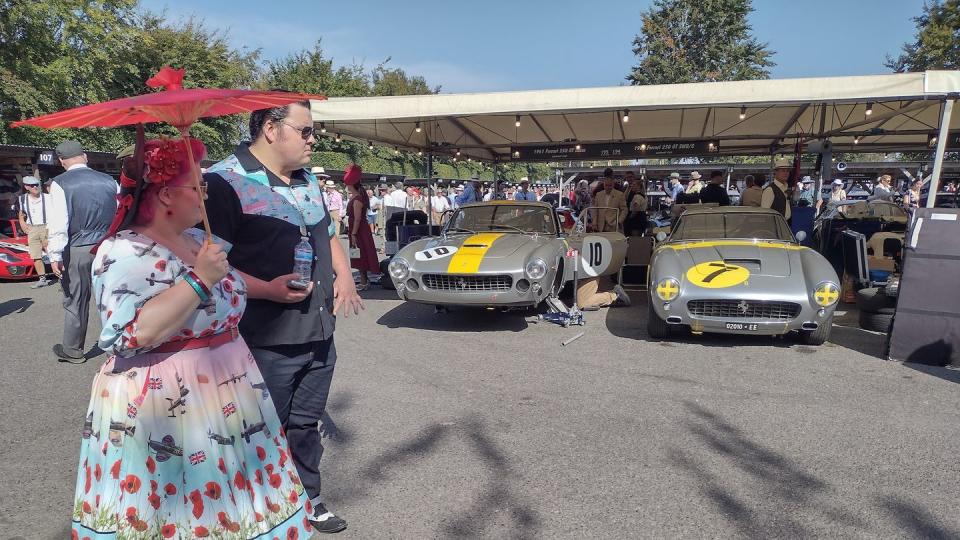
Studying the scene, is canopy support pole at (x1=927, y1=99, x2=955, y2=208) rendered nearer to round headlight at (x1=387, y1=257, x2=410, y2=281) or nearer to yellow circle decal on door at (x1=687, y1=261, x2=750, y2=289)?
yellow circle decal on door at (x1=687, y1=261, x2=750, y2=289)

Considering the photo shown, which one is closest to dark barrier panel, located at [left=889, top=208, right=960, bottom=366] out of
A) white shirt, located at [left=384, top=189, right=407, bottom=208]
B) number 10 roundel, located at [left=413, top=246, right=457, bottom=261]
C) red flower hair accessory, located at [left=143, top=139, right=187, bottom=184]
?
number 10 roundel, located at [left=413, top=246, right=457, bottom=261]

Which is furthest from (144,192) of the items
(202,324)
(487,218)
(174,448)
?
(487,218)

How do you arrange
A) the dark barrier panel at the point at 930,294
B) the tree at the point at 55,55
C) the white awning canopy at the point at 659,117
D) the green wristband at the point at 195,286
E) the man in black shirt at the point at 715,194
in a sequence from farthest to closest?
the tree at the point at 55,55, the man in black shirt at the point at 715,194, the white awning canopy at the point at 659,117, the dark barrier panel at the point at 930,294, the green wristband at the point at 195,286

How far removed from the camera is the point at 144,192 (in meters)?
1.67

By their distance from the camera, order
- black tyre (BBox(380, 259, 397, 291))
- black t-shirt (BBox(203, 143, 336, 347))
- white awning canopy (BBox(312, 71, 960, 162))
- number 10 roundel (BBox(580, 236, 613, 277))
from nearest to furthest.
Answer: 1. black t-shirt (BBox(203, 143, 336, 347))
2. white awning canopy (BBox(312, 71, 960, 162))
3. number 10 roundel (BBox(580, 236, 613, 277))
4. black tyre (BBox(380, 259, 397, 291))

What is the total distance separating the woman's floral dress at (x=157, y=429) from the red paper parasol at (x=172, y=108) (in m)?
0.24

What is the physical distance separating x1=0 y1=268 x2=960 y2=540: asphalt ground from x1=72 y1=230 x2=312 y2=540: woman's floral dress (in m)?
1.09

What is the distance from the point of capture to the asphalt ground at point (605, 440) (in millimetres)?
2744

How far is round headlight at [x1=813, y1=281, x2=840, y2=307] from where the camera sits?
526 cm

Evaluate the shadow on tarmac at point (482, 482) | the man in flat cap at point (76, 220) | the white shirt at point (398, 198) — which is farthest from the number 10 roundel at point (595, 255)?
the white shirt at point (398, 198)

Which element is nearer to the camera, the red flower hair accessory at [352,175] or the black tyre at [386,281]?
the red flower hair accessory at [352,175]

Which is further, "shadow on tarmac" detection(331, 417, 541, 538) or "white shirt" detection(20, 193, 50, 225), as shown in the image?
"white shirt" detection(20, 193, 50, 225)

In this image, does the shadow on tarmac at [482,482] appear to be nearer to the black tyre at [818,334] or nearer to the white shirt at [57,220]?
the white shirt at [57,220]

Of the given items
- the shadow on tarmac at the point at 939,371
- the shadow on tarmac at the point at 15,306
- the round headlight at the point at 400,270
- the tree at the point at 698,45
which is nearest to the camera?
the shadow on tarmac at the point at 939,371
